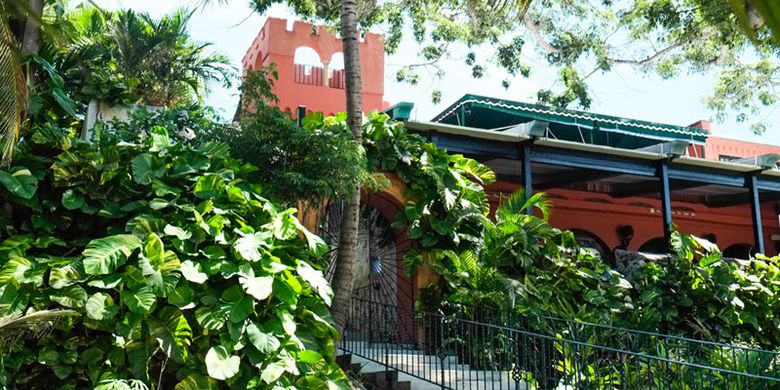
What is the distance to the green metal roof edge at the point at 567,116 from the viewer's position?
12.7 m

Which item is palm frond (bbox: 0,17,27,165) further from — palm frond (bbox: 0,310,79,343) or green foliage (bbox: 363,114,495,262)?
green foliage (bbox: 363,114,495,262)

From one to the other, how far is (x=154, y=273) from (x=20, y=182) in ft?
5.07

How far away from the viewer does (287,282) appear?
19.7 ft

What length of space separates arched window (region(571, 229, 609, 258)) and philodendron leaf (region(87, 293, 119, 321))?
38.7 feet

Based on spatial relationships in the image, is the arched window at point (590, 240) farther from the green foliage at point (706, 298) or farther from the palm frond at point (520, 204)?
the palm frond at point (520, 204)

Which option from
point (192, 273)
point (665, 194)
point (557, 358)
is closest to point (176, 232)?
point (192, 273)

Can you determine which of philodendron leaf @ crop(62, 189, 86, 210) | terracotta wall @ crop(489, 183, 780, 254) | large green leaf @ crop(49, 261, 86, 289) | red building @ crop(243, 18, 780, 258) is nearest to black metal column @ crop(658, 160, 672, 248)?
red building @ crop(243, 18, 780, 258)

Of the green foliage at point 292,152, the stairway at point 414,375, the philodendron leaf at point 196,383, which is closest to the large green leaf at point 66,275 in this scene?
the philodendron leaf at point 196,383

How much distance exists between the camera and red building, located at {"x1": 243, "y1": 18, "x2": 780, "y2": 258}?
11.6m

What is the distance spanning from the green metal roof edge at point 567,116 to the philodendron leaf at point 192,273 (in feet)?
25.4

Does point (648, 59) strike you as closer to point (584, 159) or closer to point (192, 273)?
point (584, 159)

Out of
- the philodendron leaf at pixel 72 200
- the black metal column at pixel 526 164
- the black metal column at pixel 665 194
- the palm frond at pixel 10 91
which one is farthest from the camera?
the black metal column at pixel 665 194

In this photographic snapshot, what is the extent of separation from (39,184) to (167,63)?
26.9 ft

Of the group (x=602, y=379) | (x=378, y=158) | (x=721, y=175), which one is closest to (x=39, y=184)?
(x=378, y=158)
